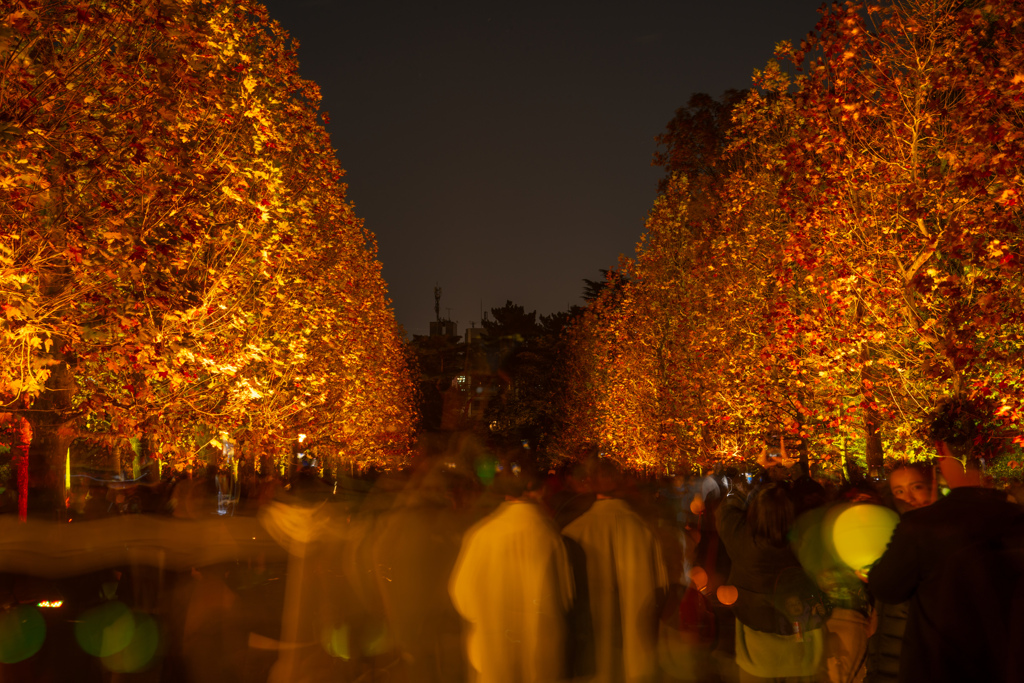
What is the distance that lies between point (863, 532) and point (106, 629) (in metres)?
11.4

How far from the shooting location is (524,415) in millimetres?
61250

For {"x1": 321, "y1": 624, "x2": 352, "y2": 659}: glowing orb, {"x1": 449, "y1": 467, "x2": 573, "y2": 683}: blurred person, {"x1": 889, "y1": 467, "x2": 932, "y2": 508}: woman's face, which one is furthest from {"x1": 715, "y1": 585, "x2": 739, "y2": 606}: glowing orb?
{"x1": 321, "y1": 624, "x2": 352, "y2": 659}: glowing orb

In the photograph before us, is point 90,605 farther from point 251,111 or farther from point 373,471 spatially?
point 373,471

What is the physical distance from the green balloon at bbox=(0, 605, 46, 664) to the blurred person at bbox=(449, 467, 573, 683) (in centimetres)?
800

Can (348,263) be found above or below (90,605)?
above

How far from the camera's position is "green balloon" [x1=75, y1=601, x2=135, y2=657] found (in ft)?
38.4

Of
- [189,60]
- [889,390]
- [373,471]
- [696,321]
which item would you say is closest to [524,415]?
[373,471]

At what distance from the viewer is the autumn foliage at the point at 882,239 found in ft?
38.6

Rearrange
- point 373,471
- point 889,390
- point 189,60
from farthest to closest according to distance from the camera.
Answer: point 373,471 < point 889,390 < point 189,60

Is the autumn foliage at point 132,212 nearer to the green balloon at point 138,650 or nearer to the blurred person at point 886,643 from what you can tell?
the green balloon at point 138,650

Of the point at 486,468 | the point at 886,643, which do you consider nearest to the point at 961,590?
the point at 886,643

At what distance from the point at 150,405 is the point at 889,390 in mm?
12350

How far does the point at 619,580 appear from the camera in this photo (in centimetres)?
644

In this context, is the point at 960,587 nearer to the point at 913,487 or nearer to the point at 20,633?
the point at 913,487
